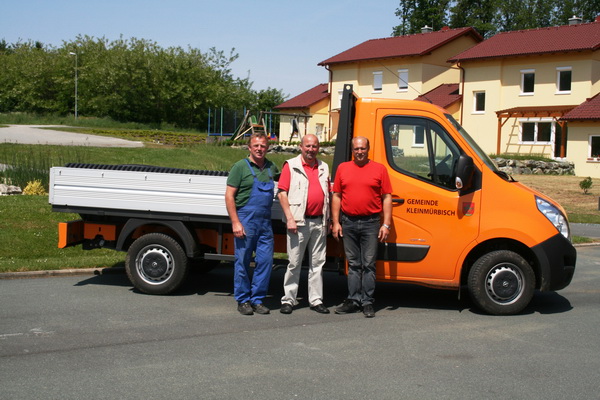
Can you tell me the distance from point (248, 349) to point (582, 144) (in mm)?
32915

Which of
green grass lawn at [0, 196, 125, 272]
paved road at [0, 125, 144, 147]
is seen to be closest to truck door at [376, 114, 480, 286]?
green grass lawn at [0, 196, 125, 272]

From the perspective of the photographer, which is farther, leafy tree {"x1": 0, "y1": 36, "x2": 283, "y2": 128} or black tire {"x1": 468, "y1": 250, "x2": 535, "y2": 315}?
leafy tree {"x1": 0, "y1": 36, "x2": 283, "y2": 128}

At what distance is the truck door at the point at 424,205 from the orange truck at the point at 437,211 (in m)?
0.01

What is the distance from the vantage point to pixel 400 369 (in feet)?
18.9

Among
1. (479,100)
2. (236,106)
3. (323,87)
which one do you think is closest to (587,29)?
(479,100)

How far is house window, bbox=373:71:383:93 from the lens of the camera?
49.8 metres

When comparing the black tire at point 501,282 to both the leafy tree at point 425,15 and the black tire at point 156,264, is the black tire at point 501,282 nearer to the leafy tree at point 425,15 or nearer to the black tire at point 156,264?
the black tire at point 156,264

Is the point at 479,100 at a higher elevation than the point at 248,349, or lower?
higher

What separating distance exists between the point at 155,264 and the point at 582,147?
31555 millimetres

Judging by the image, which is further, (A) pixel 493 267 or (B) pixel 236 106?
(B) pixel 236 106

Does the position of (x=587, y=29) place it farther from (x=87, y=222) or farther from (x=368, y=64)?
(x=87, y=222)

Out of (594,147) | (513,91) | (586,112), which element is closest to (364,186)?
(594,147)

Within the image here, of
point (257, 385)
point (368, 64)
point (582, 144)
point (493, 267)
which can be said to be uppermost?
point (368, 64)

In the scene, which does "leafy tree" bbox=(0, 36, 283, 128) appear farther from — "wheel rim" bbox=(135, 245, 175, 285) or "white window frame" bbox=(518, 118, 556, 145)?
"wheel rim" bbox=(135, 245, 175, 285)
